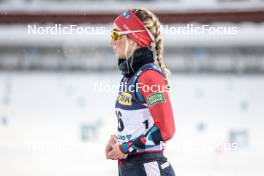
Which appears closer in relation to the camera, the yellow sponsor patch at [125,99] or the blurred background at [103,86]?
the yellow sponsor patch at [125,99]

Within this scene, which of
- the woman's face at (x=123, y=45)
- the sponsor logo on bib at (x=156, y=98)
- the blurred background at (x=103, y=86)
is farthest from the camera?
the blurred background at (x=103, y=86)

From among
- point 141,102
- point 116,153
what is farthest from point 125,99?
point 116,153

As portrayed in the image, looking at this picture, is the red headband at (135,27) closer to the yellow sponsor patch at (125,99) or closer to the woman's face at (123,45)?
the woman's face at (123,45)

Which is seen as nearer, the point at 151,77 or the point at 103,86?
the point at 151,77

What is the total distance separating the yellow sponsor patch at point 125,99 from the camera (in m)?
1.38

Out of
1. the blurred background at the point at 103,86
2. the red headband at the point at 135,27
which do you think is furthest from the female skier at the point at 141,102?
the blurred background at the point at 103,86

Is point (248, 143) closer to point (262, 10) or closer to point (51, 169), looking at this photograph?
point (51, 169)

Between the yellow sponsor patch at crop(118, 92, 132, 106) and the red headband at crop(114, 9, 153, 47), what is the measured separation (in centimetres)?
→ 15

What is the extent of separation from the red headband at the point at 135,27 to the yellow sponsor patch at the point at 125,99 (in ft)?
0.48

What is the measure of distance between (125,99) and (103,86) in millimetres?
2983

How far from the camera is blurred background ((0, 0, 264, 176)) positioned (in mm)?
3363

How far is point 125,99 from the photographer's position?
1397 millimetres

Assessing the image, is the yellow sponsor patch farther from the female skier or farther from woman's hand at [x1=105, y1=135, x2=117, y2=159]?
woman's hand at [x1=105, y1=135, x2=117, y2=159]

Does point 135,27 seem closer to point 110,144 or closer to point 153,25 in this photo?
point 153,25
